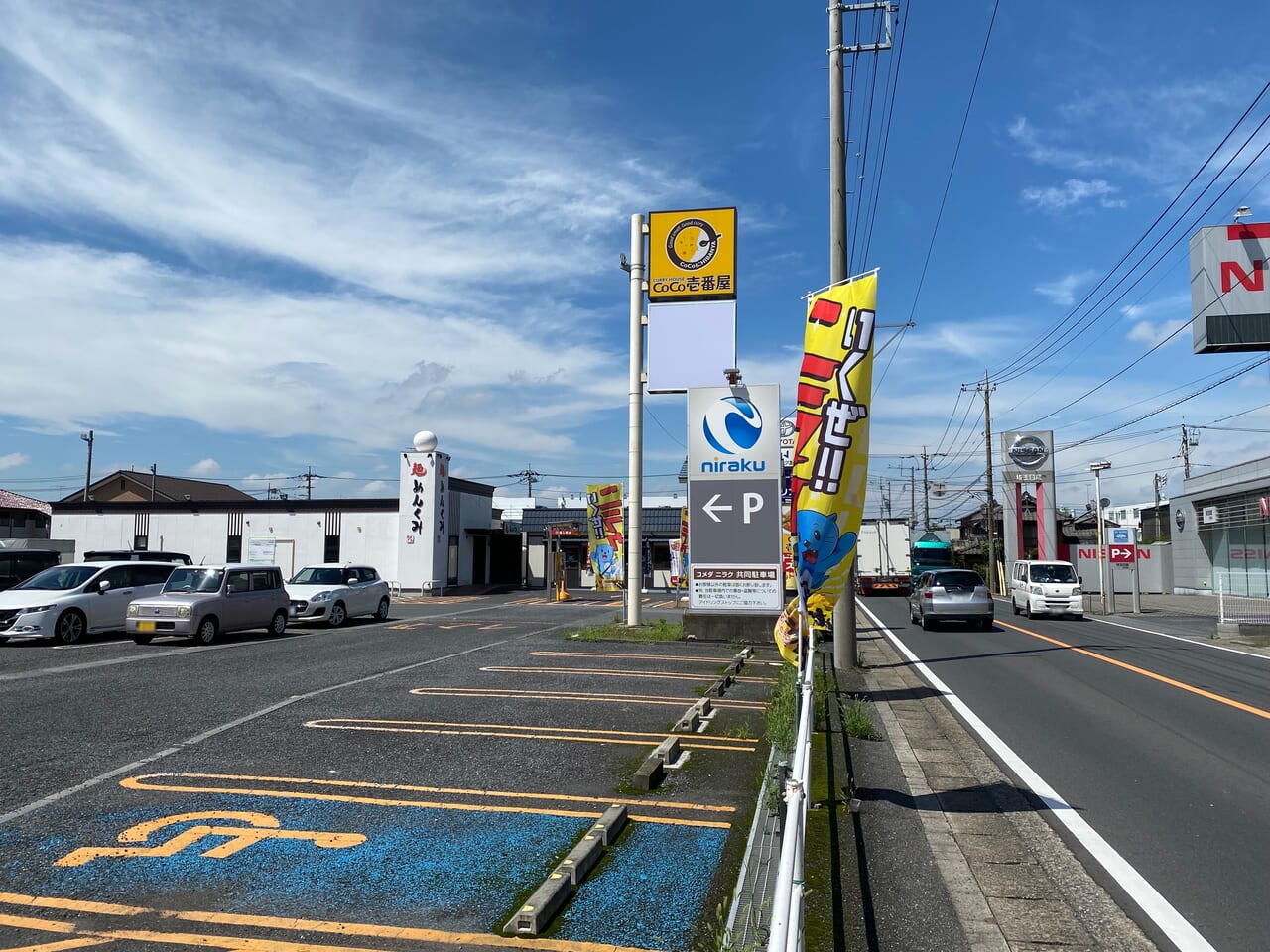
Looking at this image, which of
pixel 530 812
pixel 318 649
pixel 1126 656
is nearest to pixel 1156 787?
pixel 530 812

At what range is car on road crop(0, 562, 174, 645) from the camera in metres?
15.9

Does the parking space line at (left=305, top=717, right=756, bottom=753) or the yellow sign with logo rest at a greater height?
the yellow sign with logo

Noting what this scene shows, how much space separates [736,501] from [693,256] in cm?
594

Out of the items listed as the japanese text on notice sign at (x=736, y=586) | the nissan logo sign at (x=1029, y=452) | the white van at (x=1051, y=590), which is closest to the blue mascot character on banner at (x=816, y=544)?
the japanese text on notice sign at (x=736, y=586)

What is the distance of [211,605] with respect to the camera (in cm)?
1670

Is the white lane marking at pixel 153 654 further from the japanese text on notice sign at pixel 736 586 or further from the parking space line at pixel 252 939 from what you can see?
the parking space line at pixel 252 939

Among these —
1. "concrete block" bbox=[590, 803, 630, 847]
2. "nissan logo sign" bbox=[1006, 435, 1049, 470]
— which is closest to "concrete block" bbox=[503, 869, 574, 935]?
"concrete block" bbox=[590, 803, 630, 847]

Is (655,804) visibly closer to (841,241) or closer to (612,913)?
(612,913)

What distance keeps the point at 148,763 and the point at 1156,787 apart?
8.16m

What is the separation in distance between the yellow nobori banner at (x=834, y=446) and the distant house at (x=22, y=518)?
→ 5360 cm

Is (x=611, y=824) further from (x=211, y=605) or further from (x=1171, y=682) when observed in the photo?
(x=211, y=605)

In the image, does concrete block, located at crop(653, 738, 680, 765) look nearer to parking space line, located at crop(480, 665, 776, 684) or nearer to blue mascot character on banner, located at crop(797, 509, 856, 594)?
blue mascot character on banner, located at crop(797, 509, 856, 594)

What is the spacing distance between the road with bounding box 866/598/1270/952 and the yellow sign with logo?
891 centimetres

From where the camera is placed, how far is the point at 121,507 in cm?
4344
